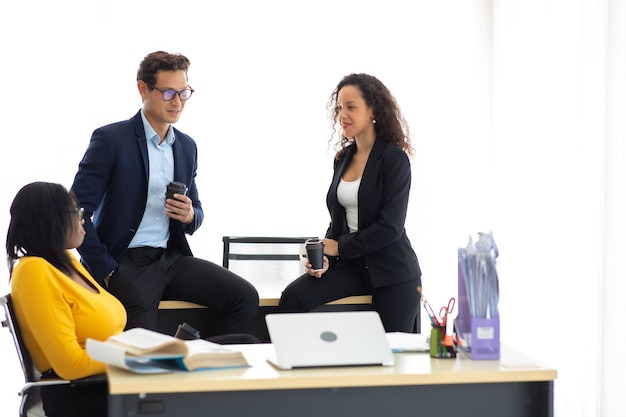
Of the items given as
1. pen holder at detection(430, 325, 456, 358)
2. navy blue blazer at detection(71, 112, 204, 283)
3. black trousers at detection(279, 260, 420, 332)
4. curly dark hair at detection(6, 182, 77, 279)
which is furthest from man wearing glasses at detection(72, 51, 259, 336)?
pen holder at detection(430, 325, 456, 358)

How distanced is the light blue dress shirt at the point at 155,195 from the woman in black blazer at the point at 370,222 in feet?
1.99

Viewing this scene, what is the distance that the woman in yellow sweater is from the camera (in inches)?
87.4

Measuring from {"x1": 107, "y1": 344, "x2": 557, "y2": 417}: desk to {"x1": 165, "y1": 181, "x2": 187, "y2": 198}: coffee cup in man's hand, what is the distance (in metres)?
1.19

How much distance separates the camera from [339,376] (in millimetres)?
1976

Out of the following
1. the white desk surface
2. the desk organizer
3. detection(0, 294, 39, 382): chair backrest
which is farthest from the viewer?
detection(0, 294, 39, 382): chair backrest

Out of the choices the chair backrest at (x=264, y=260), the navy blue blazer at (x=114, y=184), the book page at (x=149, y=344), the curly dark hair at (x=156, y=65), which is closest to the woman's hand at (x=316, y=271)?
the chair backrest at (x=264, y=260)

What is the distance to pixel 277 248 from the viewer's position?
13.0ft

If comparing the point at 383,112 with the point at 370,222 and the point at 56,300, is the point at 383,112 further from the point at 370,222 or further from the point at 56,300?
the point at 56,300

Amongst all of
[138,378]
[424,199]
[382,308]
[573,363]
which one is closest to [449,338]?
[138,378]

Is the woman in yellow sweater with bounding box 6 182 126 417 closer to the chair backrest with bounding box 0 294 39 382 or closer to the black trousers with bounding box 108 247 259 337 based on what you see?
the chair backrest with bounding box 0 294 39 382

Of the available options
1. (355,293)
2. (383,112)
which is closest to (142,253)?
(355,293)

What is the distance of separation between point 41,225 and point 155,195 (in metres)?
1.00

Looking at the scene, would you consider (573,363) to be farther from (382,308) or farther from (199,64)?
(199,64)

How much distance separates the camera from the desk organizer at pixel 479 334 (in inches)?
86.0
